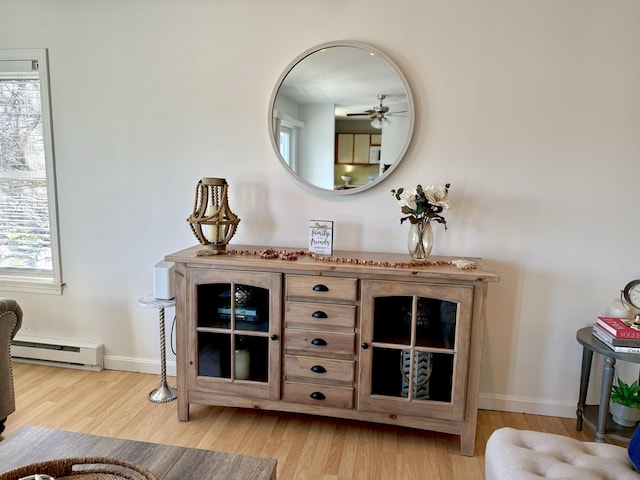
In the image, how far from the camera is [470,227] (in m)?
2.24

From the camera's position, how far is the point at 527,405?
2.30 m

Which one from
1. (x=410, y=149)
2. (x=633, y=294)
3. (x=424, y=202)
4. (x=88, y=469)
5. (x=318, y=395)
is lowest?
(x=318, y=395)

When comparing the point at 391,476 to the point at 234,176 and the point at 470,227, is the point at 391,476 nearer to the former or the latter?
the point at 470,227

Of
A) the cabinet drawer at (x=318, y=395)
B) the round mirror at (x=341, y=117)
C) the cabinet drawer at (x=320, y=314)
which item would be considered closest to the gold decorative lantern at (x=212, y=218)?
the round mirror at (x=341, y=117)

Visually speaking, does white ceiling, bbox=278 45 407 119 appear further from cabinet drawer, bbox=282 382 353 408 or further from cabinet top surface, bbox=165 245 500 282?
cabinet drawer, bbox=282 382 353 408

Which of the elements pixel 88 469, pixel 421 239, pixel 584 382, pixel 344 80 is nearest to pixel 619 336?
pixel 584 382

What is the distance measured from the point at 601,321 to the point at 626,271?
34 cm

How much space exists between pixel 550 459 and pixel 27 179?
317 centimetres

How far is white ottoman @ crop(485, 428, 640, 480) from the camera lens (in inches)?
48.9

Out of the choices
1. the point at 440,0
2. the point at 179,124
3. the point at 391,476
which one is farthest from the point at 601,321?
the point at 179,124

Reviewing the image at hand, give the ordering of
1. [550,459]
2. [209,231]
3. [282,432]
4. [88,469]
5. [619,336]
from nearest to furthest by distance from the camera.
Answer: [88,469] < [550,459] < [619,336] < [282,432] < [209,231]

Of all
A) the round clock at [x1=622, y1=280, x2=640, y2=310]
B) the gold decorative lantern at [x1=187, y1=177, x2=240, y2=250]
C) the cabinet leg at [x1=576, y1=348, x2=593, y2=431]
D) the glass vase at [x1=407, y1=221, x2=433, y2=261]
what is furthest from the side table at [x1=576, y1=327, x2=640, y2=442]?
the gold decorative lantern at [x1=187, y1=177, x2=240, y2=250]

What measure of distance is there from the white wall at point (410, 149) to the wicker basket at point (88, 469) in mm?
1472

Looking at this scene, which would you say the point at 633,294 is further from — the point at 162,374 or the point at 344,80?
the point at 162,374
